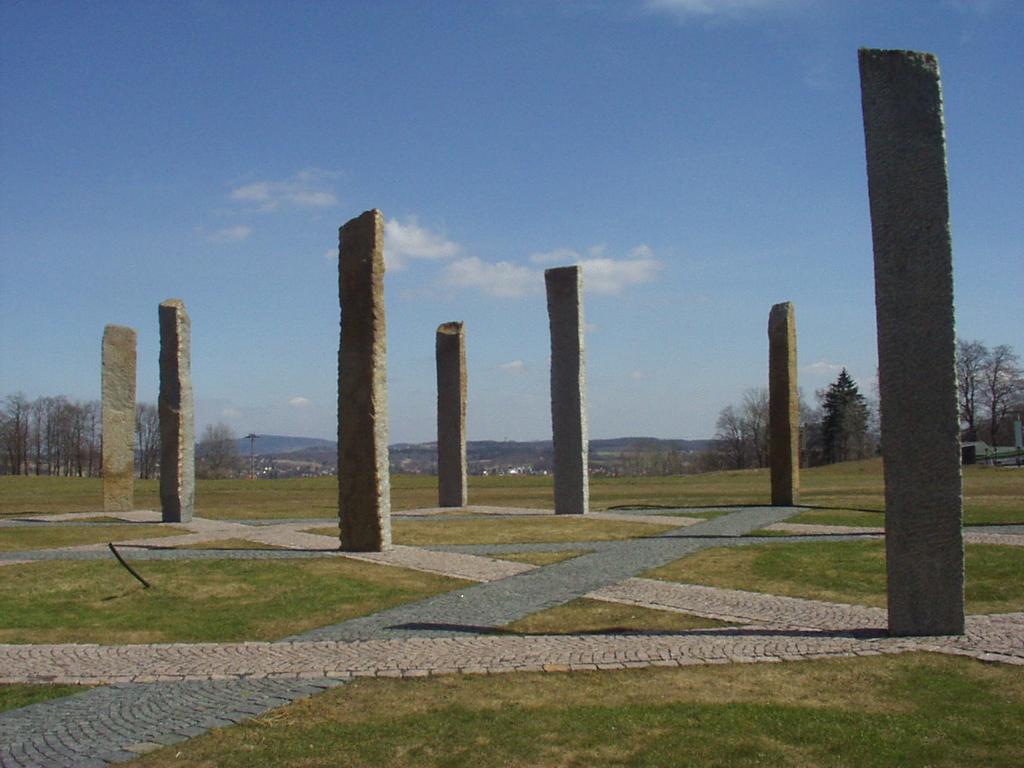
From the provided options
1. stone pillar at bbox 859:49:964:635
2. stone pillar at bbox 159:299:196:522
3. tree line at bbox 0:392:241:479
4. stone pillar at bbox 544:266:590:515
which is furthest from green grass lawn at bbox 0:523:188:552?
tree line at bbox 0:392:241:479

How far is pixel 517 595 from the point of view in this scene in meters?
9.27

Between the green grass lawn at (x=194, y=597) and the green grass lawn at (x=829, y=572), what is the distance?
10.2ft

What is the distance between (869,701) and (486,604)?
423 centimetres

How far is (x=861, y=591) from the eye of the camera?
355 inches

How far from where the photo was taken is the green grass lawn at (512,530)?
46.8 feet

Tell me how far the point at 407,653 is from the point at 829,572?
5527 mm

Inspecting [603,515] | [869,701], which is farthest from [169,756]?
[603,515]

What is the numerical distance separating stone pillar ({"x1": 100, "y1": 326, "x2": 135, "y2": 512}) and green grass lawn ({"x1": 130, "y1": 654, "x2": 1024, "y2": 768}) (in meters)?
18.4

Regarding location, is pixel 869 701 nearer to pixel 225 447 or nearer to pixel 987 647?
pixel 987 647

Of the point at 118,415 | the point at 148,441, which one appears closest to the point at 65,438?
the point at 148,441

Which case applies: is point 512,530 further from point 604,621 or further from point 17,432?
point 17,432

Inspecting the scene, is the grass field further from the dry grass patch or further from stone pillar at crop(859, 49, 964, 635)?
the dry grass patch

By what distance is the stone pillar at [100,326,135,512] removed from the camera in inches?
869

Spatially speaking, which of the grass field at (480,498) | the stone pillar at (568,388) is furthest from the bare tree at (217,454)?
the stone pillar at (568,388)
